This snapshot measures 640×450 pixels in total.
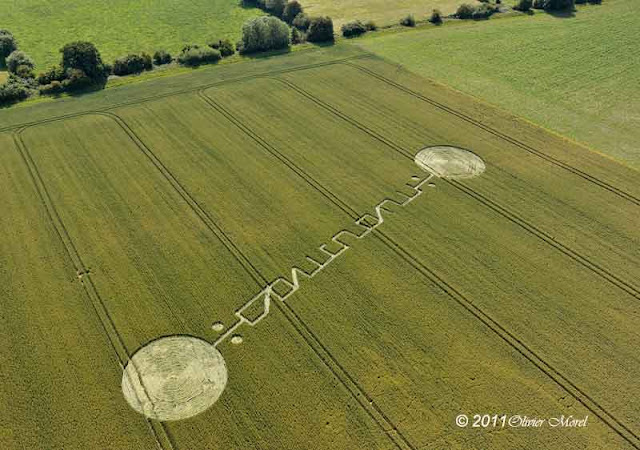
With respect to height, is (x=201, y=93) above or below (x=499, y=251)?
above

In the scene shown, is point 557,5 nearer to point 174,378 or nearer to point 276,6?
point 276,6

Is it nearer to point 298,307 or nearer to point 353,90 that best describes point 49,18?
point 353,90

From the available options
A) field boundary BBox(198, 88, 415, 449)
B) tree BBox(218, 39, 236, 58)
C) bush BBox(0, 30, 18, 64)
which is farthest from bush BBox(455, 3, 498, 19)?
bush BBox(0, 30, 18, 64)

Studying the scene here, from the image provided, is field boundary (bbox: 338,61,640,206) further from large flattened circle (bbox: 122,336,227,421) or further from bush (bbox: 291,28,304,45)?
large flattened circle (bbox: 122,336,227,421)

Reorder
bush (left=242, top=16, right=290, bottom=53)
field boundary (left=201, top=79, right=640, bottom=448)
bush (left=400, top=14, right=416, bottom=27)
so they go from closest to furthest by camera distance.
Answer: field boundary (left=201, top=79, right=640, bottom=448), bush (left=242, top=16, right=290, bottom=53), bush (left=400, top=14, right=416, bottom=27)

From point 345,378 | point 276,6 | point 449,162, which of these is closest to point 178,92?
point 449,162

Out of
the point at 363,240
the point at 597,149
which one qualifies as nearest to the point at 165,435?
the point at 363,240
